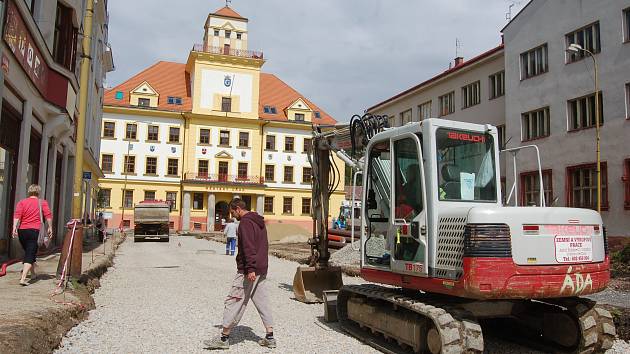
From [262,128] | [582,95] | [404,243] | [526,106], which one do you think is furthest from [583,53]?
[262,128]

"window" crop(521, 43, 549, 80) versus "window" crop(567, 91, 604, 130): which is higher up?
"window" crop(521, 43, 549, 80)

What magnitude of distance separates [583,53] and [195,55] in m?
43.7

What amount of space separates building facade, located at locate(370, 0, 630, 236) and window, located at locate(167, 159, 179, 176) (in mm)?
36801

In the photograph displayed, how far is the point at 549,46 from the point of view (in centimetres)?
2597

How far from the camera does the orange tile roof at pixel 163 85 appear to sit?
197ft

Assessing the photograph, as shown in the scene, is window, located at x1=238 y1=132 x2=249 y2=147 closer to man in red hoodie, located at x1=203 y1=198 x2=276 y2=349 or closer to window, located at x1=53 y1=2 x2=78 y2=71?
window, located at x1=53 y1=2 x2=78 y2=71

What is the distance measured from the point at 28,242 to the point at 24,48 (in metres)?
5.17

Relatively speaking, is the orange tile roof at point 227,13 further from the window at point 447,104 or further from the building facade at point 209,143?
the window at point 447,104

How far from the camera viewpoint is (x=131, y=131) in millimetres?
58312

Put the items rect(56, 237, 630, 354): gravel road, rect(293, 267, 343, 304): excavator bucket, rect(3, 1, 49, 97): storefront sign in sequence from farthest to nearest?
rect(3, 1, 49, 97): storefront sign, rect(293, 267, 343, 304): excavator bucket, rect(56, 237, 630, 354): gravel road

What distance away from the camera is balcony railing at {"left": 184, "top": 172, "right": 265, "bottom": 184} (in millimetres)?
58859

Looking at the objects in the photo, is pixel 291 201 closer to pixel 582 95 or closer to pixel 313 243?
pixel 582 95

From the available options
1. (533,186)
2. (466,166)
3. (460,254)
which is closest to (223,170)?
(533,186)

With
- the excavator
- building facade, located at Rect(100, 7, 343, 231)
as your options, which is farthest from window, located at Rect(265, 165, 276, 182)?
the excavator
